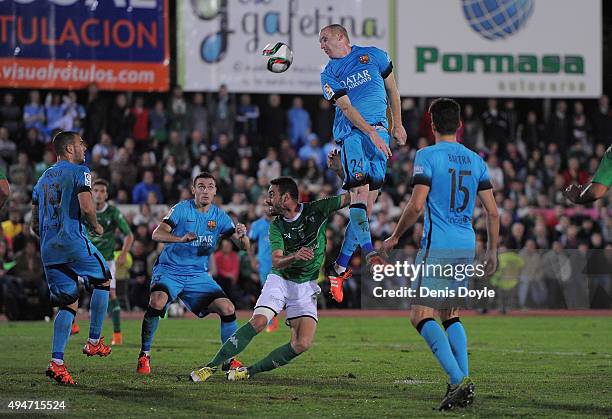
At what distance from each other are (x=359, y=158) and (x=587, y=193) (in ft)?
9.26

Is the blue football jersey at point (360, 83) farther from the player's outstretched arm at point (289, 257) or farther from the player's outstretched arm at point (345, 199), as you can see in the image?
the player's outstretched arm at point (289, 257)

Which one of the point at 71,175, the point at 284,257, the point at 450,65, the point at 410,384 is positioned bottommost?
the point at 410,384

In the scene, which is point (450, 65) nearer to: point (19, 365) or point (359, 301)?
point (359, 301)

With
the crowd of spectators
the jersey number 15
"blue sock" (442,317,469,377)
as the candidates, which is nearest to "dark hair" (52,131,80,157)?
A: the jersey number 15

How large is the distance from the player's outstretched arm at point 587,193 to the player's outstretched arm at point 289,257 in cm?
233

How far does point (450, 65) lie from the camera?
29750mm

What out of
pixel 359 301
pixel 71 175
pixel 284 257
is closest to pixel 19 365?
pixel 71 175

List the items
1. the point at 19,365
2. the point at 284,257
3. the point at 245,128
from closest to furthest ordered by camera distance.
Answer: the point at 284,257 < the point at 19,365 < the point at 245,128

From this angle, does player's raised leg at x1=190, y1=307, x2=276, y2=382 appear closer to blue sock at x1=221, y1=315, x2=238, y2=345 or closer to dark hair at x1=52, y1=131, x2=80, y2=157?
blue sock at x1=221, y1=315, x2=238, y2=345

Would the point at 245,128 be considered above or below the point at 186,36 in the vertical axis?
below

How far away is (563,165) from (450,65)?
3977 millimetres

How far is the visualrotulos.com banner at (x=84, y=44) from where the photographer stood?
2628cm

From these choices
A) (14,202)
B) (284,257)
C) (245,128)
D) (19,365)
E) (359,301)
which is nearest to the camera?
(284,257)

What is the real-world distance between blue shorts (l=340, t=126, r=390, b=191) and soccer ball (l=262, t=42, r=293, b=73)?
3.80ft
